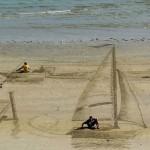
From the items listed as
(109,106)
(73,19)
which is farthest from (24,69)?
(73,19)

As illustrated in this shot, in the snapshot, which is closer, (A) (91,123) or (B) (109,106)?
(A) (91,123)

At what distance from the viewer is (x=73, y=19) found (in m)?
48.7

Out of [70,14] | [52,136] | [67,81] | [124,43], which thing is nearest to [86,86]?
[67,81]

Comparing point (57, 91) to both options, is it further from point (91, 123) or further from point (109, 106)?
point (91, 123)

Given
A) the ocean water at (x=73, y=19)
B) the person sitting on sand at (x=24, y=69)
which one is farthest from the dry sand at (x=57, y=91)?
the ocean water at (x=73, y=19)

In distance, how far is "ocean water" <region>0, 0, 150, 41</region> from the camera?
40.5 meters

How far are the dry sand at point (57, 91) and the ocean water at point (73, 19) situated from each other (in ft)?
12.2

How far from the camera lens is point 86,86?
27.3 meters

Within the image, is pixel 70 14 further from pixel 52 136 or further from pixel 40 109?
pixel 52 136

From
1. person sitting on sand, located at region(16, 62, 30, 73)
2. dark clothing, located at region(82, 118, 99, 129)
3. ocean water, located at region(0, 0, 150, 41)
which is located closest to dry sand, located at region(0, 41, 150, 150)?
dark clothing, located at region(82, 118, 99, 129)

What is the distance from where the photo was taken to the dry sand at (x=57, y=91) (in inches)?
797

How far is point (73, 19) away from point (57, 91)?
75.0ft

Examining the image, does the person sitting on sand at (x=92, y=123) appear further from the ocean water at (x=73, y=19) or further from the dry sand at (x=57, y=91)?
the ocean water at (x=73, y=19)

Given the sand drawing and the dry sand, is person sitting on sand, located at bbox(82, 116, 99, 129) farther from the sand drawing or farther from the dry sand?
the dry sand
